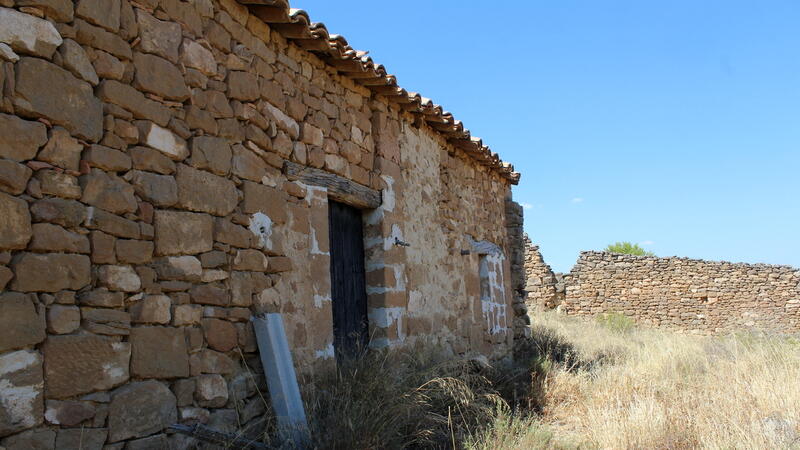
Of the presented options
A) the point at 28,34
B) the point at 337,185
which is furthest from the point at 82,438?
the point at 337,185

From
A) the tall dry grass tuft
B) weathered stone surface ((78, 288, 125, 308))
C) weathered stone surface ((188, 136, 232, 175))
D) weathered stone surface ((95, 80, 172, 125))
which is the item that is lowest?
the tall dry grass tuft

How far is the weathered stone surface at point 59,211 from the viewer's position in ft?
9.44

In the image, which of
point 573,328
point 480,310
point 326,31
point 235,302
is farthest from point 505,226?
point 235,302

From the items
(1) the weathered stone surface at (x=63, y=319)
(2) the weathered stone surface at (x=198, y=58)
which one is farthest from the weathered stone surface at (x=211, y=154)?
(1) the weathered stone surface at (x=63, y=319)

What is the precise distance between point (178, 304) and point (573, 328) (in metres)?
11.4

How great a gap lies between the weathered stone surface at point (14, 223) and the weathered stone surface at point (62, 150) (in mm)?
255

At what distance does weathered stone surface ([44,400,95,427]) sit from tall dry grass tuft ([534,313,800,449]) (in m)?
3.34

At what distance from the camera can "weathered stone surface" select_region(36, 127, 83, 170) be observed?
294 cm

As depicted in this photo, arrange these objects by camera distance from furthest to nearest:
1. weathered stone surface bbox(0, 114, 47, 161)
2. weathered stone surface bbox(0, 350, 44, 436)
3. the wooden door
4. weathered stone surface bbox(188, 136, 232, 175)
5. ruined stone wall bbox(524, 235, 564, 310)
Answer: ruined stone wall bbox(524, 235, 564, 310), the wooden door, weathered stone surface bbox(188, 136, 232, 175), weathered stone surface bbox(0, 114, 47, 161), weathered stone surface bbox(0, 350, 44, 436)

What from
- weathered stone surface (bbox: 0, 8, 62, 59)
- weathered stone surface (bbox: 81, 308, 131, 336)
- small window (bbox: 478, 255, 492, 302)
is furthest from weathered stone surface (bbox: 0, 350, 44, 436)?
small window (bbox: 478, 255, 492, 302)

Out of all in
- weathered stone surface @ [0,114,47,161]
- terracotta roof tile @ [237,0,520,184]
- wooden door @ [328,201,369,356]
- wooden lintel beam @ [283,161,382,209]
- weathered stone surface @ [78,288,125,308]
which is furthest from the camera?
wooden door @ [328,201,369,356]

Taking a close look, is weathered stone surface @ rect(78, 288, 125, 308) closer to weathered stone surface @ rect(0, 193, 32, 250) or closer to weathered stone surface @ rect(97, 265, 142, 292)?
weathered stone surface @ rect(97, 265, 142, 292)

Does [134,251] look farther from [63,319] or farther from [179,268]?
[63,319]

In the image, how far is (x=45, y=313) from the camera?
2.86 metres
